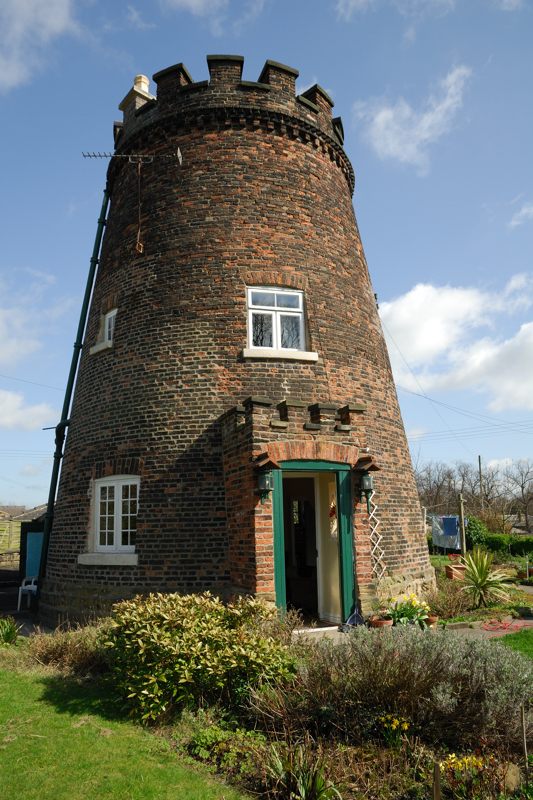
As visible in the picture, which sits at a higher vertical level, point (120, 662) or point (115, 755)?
point (120, 662)

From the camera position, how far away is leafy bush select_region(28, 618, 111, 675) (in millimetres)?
7652

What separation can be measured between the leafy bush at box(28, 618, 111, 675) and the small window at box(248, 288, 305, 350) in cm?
583

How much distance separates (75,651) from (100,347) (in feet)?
20.6

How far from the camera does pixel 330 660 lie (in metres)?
5.84

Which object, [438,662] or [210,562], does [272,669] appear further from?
[210,562]

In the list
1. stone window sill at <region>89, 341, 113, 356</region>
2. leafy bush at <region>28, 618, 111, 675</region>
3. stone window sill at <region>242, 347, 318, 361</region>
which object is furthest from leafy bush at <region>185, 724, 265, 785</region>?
stone window sill at <region>89, 341, 113, 356</region>

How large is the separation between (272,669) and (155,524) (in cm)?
454

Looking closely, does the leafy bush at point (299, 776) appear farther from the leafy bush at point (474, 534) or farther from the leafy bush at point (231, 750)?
the leafy bush at point (474, 534)

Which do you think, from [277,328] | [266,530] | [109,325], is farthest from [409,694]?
[109,325]

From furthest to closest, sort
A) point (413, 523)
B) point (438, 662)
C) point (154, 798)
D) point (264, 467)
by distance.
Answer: point (413, 523), point (264, 467), point (438, 662), point (154, 798)

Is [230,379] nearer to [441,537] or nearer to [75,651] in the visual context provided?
[75,651]

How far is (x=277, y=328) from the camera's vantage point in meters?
10.9

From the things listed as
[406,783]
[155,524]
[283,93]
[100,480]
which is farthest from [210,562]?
[283,93]

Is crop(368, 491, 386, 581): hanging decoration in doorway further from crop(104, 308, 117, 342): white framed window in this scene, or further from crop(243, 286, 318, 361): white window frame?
crop(104, 308, 117, 342): white framed window
